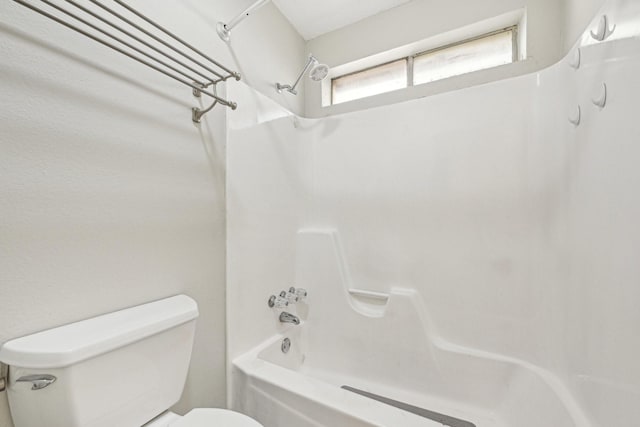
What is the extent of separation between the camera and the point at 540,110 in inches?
54.1

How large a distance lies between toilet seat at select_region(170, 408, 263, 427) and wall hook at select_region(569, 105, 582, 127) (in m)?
1.73

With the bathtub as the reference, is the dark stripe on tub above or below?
below

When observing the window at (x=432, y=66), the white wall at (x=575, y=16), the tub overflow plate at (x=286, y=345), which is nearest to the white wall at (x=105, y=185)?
the tub overflow plate at (x=286, y=345)

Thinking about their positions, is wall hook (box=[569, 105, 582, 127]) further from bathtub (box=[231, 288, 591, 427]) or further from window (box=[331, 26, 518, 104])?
bathtub (box=[231, 288, 591, 427])

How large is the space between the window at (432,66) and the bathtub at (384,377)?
1.53 m

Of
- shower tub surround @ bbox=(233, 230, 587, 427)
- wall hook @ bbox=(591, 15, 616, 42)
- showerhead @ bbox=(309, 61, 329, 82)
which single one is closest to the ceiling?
showerhead @ bbox=(309, 61, 329, 82)

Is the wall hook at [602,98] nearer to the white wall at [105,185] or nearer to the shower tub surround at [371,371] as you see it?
the shower tub surround at [371,371]

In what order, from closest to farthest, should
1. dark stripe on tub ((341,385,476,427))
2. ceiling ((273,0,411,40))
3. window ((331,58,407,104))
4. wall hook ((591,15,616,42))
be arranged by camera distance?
1. wall hook ((591,15,616,42))
2. dark stripe on tub ((341,385,476,427))
3. ceiling ((273,0,411,40))
4. window ((331,58,407,104))

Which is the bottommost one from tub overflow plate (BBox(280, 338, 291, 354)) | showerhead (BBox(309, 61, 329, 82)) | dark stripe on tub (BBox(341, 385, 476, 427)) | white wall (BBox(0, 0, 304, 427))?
dark stripe on tub (BBox(341, 385, 476, 427))

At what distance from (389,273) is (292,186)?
0.90 meters

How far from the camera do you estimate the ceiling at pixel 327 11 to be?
180 centimetres

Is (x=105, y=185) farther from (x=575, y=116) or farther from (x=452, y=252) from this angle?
(x=575, y=116)

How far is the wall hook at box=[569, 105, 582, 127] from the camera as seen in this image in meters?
1.09

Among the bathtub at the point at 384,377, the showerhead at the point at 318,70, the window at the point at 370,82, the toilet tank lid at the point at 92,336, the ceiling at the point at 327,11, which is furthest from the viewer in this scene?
the window at the point at 370,82
